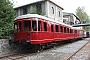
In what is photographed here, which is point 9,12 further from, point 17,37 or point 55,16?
point 55,16

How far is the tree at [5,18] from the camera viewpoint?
1356 centimetres

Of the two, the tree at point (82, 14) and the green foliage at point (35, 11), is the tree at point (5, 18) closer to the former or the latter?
the green foliage at point (35, 11)

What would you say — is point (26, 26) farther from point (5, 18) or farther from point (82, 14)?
point (82, 14)

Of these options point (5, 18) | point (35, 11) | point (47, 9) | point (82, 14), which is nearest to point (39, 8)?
point (47, 9)

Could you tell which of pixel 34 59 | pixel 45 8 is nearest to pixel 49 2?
pixel 45 8

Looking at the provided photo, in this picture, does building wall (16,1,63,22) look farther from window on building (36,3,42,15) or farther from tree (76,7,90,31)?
tree (76,7,90,31)

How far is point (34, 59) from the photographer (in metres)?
9.55

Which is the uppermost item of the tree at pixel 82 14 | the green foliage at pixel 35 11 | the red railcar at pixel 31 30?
the tree at pixel 82 14

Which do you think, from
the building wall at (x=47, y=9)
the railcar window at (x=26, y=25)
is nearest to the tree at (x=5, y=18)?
the railcar window at (x=26, y=25)

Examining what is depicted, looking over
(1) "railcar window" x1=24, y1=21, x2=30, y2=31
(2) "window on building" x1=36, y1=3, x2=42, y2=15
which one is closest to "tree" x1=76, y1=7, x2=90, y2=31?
(2) "window on building" x1=36, y1=3, x2=42, y2=15

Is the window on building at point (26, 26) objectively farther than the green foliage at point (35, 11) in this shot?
No

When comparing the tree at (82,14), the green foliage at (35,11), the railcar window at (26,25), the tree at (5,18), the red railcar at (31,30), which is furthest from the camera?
the tree at (82,14)

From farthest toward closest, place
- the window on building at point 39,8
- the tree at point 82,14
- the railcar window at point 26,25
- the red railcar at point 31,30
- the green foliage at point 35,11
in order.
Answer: the tree at point 82,14
the window on building at point 39,8
the green foliage at point 35,11
the railcar window at point 26,25
the red railcar at point 31,30

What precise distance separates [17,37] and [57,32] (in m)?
5.09
